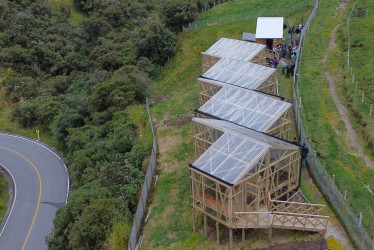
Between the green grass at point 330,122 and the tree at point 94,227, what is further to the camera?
the green grass at point 330,122

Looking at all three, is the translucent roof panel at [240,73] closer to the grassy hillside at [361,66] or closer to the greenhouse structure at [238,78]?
the greenhouse structure at [238,78]

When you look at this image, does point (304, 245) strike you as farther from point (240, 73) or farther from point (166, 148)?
point (240, 73)

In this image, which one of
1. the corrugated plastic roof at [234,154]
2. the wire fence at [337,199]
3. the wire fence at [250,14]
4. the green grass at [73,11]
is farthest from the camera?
the green grass at [73,11]

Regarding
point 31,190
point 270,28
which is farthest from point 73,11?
point 31,190

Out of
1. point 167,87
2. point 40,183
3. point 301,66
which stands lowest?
point 40,183

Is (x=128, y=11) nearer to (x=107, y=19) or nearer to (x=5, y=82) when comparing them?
(x=107, y=19)

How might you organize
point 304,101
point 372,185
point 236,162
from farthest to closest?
point 304,101
point 372,185
point 236,162

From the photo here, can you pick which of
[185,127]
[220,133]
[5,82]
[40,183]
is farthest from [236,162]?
[5,82]

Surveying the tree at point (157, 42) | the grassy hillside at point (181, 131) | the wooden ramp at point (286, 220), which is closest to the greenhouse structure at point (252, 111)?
the grassy hillside at point (181, 131)
